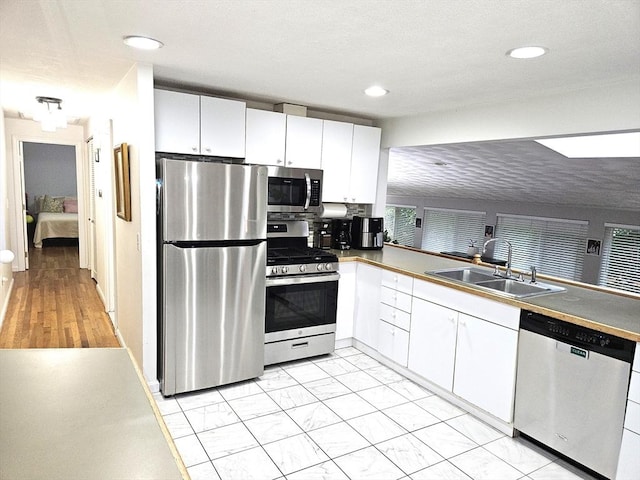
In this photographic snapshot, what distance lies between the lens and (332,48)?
7.07 ft

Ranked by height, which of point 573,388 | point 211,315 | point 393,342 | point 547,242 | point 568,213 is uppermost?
point 568,213

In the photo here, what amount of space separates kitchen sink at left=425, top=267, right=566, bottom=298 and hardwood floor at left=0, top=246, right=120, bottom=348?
3.13 metres

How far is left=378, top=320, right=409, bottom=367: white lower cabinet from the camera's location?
3.39 meters

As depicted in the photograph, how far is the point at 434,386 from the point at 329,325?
100 cm

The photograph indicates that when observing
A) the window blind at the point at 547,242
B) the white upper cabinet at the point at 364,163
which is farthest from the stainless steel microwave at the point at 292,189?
the window blind at the point at 547,242

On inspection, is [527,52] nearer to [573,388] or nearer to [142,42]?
[573,388]

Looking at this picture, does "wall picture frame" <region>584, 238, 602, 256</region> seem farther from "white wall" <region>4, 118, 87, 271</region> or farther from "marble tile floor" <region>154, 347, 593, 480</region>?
"white wall" <region>4, 118, 87, 271</region>

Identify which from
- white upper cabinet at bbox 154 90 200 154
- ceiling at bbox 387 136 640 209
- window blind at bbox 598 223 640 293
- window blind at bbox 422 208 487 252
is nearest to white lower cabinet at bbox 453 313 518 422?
ceiling at bbox 387 136 640 209

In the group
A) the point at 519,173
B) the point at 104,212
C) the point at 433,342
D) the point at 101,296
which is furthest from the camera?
the point at 519,173

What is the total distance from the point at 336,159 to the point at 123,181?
185 centimetres

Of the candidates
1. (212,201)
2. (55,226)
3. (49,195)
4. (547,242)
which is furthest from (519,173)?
(49,195)

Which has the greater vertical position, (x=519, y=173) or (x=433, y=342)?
(x=519, y=173)

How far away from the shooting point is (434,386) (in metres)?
3.17

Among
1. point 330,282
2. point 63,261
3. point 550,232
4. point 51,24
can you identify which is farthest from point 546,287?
point 63,261
